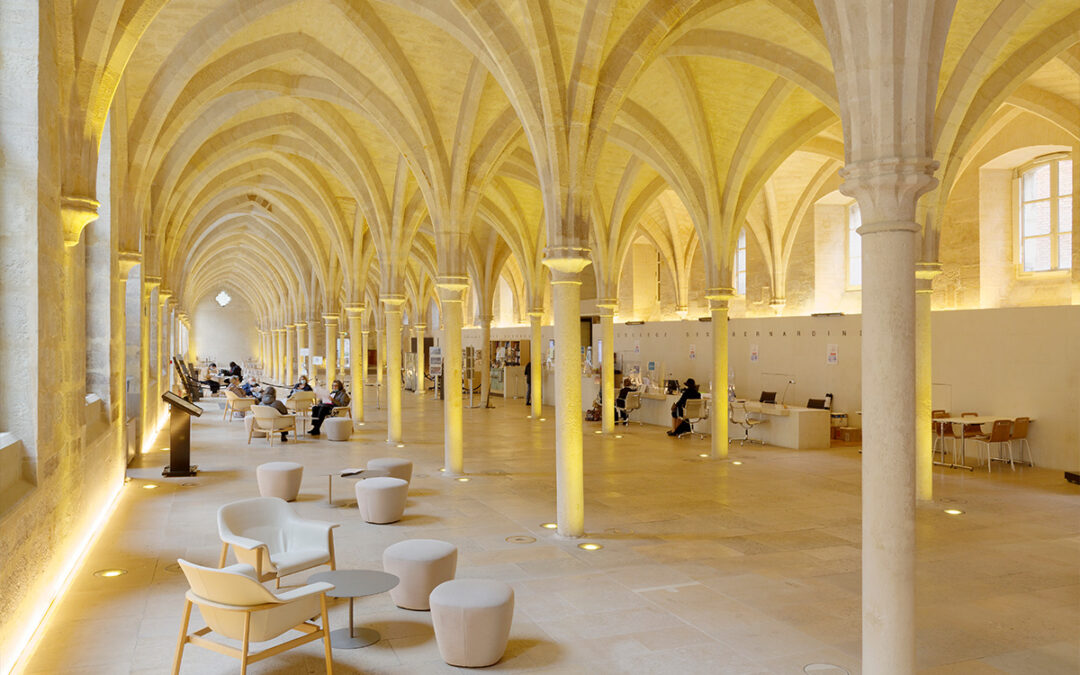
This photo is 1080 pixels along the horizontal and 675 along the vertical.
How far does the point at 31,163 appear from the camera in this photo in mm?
5500

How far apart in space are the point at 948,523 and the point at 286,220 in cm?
2500

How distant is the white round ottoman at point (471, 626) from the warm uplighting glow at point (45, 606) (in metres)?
2.72

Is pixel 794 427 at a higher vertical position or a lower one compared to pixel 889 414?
lower

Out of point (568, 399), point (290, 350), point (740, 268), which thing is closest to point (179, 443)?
point (568, 399)

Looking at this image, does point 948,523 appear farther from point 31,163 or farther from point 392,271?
point 392,271

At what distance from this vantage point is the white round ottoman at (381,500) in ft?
28.2

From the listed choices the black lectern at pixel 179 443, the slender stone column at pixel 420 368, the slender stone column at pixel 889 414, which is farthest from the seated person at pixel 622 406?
the slender stone column at pixel 889 414

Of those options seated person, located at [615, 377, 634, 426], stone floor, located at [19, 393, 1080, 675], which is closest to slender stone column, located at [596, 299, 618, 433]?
seated person, located at [615, 377, 634, 426]

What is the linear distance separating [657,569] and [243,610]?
13.1 feet

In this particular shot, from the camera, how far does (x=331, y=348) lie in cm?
2586

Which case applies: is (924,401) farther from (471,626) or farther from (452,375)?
(471,626)

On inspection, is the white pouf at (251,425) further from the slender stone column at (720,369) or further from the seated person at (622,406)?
→ the slender stone column at (720,369)

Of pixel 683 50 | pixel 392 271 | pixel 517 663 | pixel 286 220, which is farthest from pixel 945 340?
pixel 286 220

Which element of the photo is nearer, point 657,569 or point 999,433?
point 657,569
